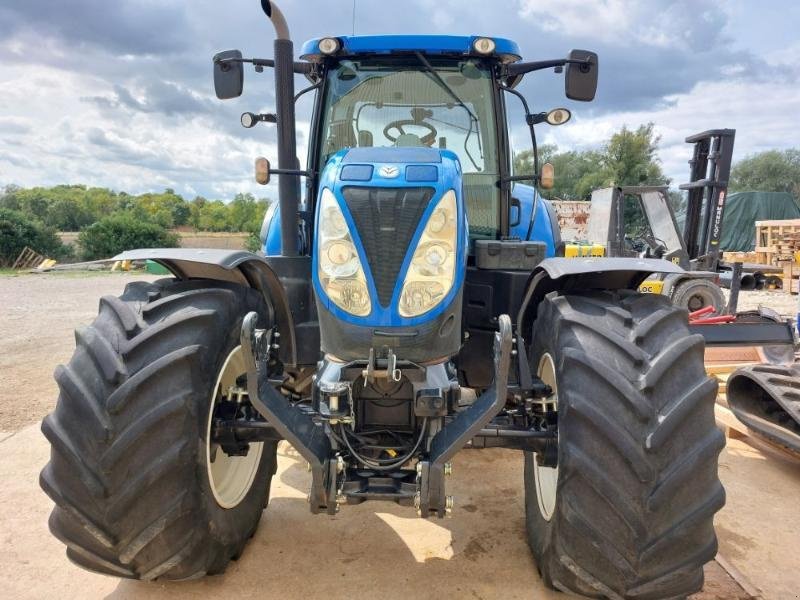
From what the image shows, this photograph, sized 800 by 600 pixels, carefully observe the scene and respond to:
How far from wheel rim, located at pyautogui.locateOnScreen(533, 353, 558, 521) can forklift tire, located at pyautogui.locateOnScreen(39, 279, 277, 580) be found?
1347 mm

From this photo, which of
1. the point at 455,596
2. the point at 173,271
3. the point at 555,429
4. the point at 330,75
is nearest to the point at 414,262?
the point at 555,429

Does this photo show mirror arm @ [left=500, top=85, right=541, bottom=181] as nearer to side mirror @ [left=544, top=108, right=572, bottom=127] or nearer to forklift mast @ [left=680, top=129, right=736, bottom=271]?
side mirror @ [left=544, top=108, right=572, bottom=127]

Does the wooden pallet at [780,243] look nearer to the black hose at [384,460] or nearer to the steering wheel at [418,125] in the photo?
the steering wheel at [418,125]

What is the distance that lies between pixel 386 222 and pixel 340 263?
253 mm

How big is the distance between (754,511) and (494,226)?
218 cm

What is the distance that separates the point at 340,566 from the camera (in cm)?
274

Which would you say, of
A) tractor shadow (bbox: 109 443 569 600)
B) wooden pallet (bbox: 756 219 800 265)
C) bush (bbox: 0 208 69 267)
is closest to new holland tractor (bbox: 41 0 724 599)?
tractor shadow (bbox: 109 443 569 600)

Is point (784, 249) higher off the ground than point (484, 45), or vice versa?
point (484, 45)

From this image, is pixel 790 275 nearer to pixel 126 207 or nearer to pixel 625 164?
pixel 625 164

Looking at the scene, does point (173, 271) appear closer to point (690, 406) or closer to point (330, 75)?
point (330, 75)

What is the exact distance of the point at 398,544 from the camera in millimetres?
2924

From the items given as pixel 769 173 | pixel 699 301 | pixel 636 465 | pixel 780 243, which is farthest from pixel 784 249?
pixel 769 173

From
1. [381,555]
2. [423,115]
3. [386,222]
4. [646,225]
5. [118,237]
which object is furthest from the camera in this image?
[118,237]

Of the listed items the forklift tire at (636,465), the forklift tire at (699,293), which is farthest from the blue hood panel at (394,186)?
the forklift tire at (699,293)
